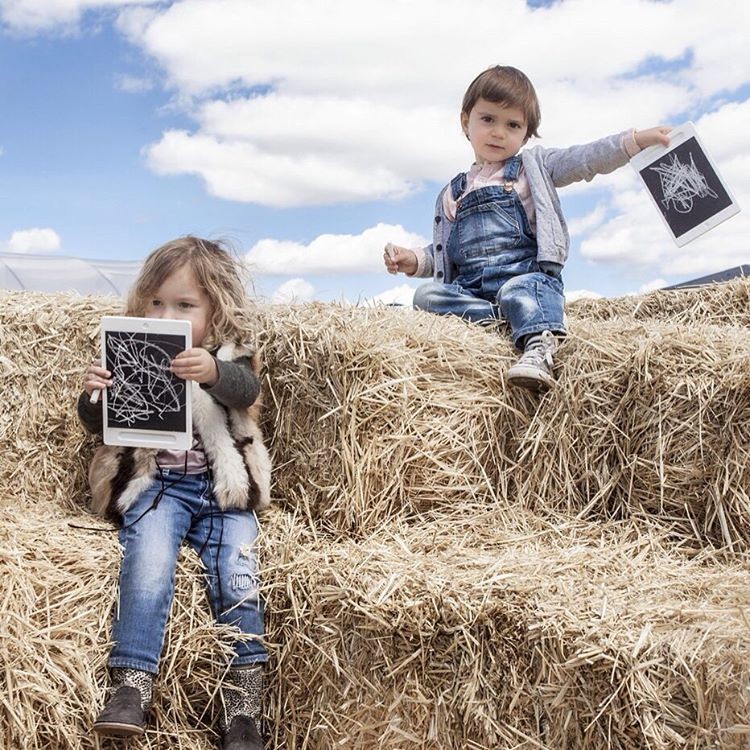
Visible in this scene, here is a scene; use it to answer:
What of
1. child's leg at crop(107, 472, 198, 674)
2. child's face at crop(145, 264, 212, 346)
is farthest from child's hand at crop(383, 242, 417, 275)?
child's leg at crop(107, 472, 198, 674)

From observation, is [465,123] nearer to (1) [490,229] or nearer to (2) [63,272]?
(1) [490,229]

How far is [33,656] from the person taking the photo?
189 centimetres

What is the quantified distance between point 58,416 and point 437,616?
1.42 m

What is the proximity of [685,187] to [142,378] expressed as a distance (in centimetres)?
173

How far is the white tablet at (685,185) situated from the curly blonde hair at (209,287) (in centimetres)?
133

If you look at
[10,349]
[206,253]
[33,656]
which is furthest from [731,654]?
[10,349]

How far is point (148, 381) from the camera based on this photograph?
2.21 metres

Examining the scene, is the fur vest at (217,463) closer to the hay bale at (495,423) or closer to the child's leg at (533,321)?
the hay bale at (495,423)

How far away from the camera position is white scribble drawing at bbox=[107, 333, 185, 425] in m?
2.21

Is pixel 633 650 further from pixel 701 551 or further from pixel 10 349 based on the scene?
pixel 10 349

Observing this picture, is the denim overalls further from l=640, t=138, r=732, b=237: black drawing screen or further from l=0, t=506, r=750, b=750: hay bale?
l=0, t=506, r=750, b=750: hay bale

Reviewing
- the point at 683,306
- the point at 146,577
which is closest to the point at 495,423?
the point at 146,577

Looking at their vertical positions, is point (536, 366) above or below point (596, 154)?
below

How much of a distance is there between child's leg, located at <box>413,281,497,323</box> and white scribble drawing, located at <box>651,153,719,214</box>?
0.64 metres
